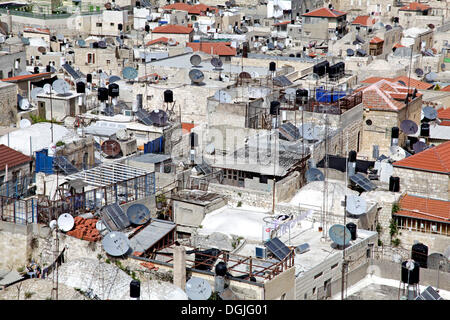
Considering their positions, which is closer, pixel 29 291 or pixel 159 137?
pixel 29 291

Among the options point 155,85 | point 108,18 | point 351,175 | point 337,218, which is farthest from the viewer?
point 108,18

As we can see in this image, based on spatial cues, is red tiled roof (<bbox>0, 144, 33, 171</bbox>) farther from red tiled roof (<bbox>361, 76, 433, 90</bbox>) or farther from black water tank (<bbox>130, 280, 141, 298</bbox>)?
red tiled roof (<bbox>361, 76, 433, 90</bbox>)

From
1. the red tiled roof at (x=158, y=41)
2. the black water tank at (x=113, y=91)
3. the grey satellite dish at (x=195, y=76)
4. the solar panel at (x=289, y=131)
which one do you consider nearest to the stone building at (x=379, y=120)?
the solar panel at (x=289, y=131)

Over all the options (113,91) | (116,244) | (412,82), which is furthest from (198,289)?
(412,82)

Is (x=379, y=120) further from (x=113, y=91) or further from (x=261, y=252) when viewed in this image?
(x=261, y=252)

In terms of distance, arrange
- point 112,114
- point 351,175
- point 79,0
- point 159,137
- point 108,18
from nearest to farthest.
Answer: point 351,175 → point 159,137 → point 112,114 → point 108,18 → point 79,0
